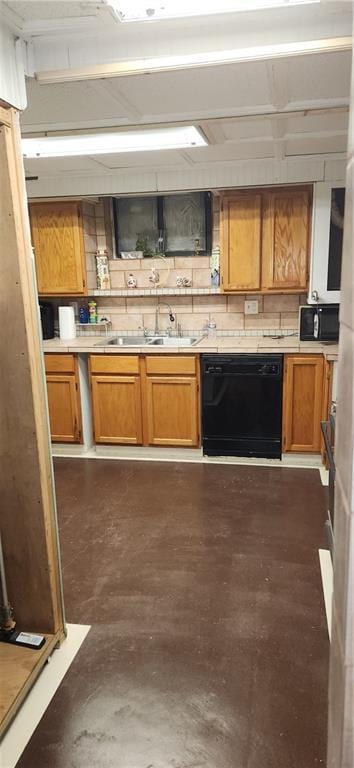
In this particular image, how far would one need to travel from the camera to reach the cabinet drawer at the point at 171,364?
163 inches

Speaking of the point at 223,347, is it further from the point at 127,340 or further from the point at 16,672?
the point at 16,672

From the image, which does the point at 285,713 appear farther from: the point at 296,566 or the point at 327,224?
the point at 327,224

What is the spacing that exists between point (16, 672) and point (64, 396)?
2.66 m

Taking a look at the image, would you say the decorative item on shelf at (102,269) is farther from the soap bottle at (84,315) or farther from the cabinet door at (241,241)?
the cabinet door at (241,241)

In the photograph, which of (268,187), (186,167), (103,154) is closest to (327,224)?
(268,187)

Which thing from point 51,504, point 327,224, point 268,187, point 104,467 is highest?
point 268,187

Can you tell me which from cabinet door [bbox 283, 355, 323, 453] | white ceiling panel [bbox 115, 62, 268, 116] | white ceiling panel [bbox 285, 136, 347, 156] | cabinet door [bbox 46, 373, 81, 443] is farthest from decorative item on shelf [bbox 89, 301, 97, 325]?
white ceiling panel [bbox 115, 62, 268, 116]

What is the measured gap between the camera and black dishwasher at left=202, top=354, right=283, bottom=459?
404 cm

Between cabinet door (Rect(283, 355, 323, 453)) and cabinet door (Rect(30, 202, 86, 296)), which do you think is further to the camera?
cabinet door (Rect(30, 202, 86, 296))

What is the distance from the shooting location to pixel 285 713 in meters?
1.85

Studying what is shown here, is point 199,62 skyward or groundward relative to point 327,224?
skyward

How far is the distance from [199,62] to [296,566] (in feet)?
7.75

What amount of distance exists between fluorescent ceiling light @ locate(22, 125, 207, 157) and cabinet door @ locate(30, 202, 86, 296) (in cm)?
118

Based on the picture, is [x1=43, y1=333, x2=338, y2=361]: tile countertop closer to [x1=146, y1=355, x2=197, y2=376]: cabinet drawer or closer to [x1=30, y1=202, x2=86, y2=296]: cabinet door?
[x1=146, y1=355, x2=197, y2=376]: cabinet drawer
